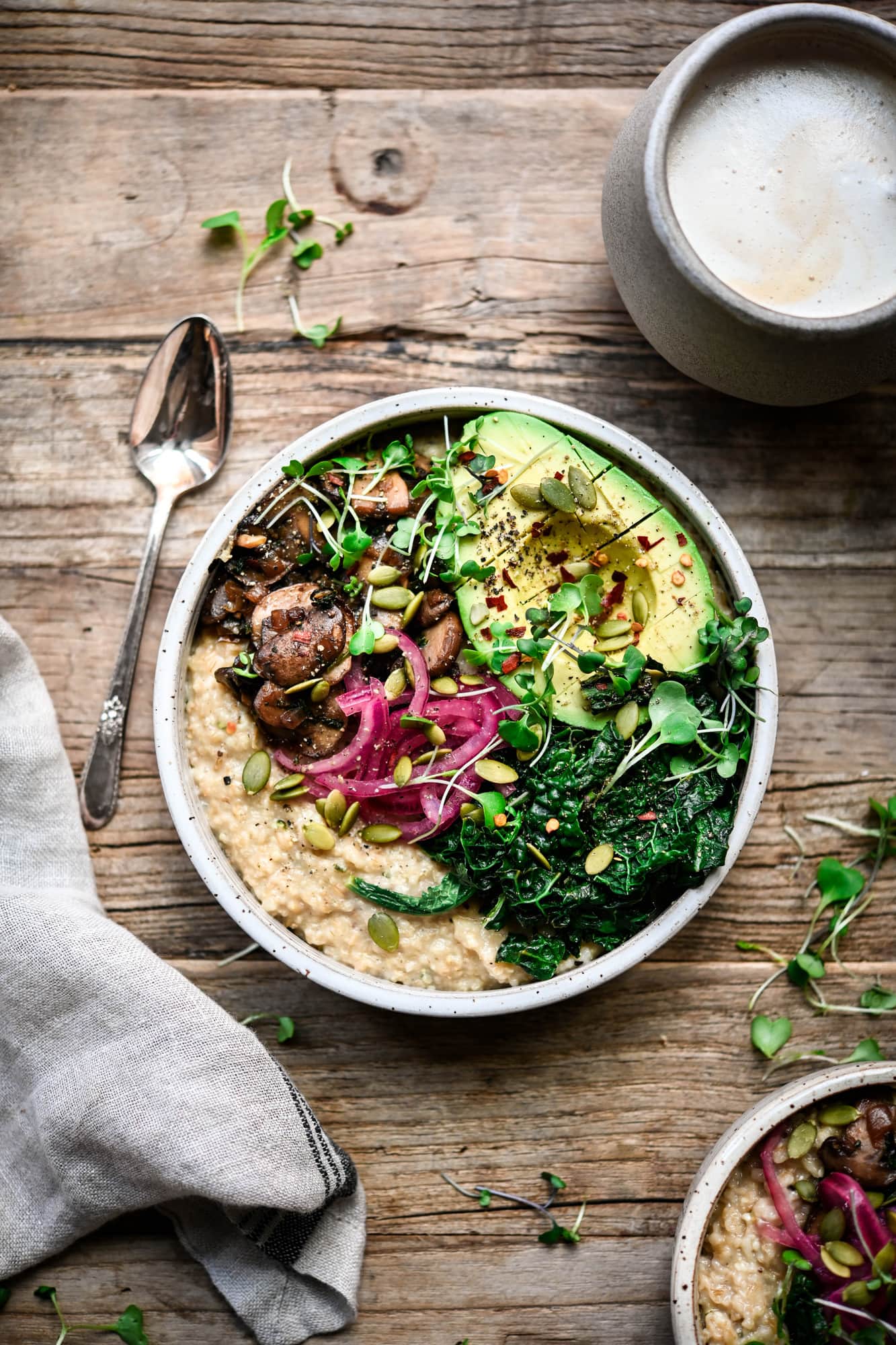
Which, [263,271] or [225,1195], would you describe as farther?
[263,271]

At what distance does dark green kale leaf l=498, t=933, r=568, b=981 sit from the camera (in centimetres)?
284

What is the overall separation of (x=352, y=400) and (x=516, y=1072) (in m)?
2.21

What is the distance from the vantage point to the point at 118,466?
3322mm

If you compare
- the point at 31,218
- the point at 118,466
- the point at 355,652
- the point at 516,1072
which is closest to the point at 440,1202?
the point at 516,1072

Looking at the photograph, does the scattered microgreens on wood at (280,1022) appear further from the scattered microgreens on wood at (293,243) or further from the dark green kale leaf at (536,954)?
the scattered microgreens on wood at (293,243)

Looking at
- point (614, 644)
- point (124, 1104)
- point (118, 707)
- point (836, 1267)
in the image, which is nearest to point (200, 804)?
point (118, 707)

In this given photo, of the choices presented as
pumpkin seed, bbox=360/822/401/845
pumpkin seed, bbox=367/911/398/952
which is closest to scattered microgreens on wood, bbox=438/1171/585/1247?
pumpkin seed, bbox=367/911/398/952

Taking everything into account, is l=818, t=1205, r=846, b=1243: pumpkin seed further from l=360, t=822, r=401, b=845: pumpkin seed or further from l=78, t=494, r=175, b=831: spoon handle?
l=78, t=494, r=175, b=831: spoon handle

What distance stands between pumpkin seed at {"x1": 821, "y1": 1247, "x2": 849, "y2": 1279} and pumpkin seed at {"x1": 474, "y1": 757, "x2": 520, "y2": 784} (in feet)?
5.09

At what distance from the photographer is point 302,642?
2842 millimetres

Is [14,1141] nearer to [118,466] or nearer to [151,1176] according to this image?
[151,1176]

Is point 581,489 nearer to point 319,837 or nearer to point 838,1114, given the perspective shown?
point 319,837

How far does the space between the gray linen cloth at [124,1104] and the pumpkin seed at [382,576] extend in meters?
1.15

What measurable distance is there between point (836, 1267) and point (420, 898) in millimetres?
1493
